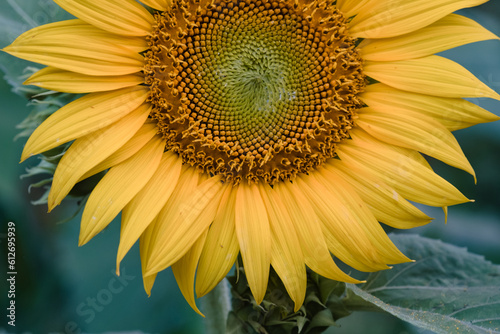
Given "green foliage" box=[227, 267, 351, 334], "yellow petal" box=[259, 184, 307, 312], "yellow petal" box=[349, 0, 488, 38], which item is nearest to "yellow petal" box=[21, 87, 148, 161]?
"yellow petal" box=[259, 184, 307, 312]

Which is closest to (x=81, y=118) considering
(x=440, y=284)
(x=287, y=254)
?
(x=287, y=254)

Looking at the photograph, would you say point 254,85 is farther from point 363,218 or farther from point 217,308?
point 217,308

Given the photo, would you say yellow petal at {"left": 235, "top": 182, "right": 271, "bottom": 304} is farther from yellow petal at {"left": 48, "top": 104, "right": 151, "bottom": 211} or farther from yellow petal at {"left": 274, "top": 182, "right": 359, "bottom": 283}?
yellow petal at {"left": 48, "top": 104, "right": 151, "bottom": 211}

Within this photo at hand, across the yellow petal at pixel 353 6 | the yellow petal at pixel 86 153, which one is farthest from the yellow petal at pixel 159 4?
the yellow petal at pixel 353 6

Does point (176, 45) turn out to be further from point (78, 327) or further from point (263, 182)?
point (78, 327)

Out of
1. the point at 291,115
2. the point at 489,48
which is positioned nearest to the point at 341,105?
the point at 291,115

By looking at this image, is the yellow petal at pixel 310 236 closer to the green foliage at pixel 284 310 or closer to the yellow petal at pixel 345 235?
the yellow petal at pixel 345 235
